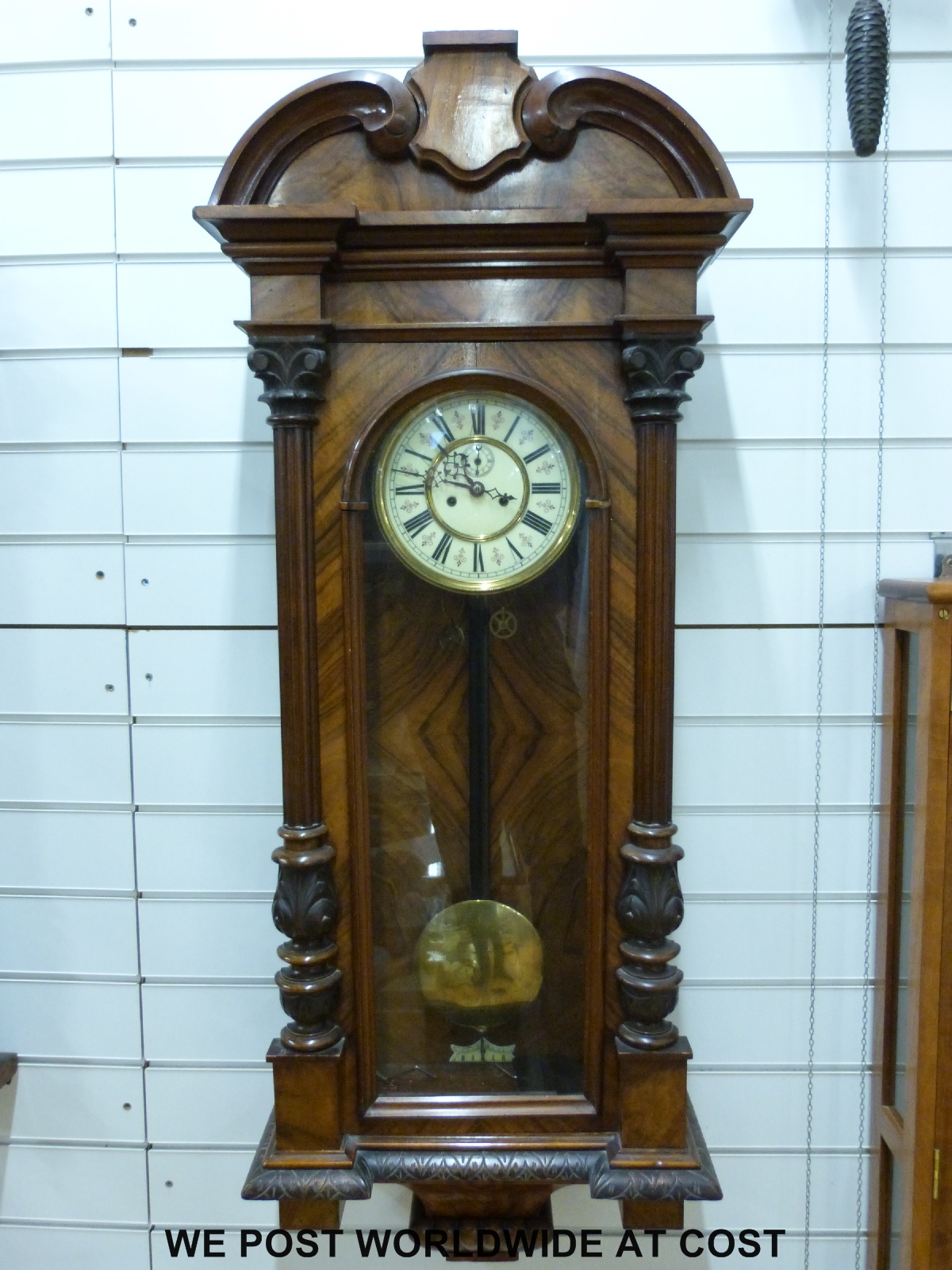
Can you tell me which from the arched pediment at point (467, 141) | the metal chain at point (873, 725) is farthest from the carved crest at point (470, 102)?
the metal chain at point (873, 725)

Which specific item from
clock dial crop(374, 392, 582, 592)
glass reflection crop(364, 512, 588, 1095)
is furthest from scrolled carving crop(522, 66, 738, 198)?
glass reflection crop(364, 512, 588, 1095)

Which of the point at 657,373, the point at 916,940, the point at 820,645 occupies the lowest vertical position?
the point at 916,940

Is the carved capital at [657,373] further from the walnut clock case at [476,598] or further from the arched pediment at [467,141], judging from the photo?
the arched pediment at [467,141]

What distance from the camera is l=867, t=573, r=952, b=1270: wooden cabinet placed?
0.88m

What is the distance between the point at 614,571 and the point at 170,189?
66 centimetres

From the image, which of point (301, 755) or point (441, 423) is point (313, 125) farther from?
point (301, 755)

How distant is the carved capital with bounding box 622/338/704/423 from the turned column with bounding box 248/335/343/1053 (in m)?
0.26

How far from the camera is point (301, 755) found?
2.52ft

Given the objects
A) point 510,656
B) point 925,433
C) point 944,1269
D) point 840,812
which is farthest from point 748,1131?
point 925,433

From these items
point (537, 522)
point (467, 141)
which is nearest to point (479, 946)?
point (537, 522)

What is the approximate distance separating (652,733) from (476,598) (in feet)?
0.64

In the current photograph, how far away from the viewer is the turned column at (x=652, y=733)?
0.75m

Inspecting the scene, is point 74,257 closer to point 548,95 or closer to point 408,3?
point 408,3

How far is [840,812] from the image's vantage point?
1.01m
